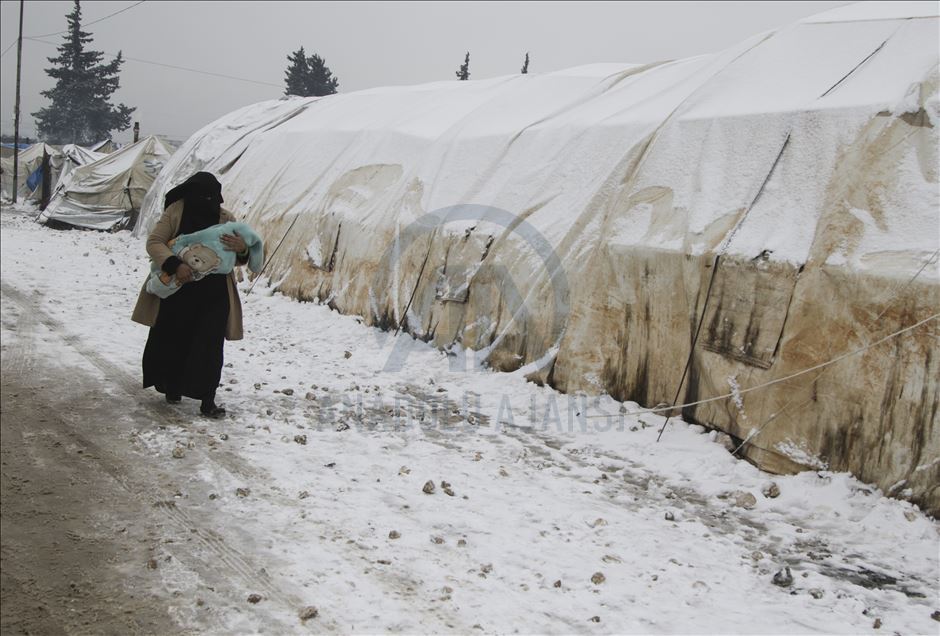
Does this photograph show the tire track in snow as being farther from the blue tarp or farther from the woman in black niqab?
the blue tarp

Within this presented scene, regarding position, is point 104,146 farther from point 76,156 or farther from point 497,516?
point 497,516

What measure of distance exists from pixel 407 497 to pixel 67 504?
1.68 m

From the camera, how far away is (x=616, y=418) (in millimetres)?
5379

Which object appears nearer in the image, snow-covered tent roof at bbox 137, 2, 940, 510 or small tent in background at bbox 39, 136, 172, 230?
snow-covered tent roof at bbox 137, 2, 940, 510

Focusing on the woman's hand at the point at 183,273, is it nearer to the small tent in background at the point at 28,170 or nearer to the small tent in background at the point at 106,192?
the small tent in background at the point at 106,192

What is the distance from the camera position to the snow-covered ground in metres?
2.83

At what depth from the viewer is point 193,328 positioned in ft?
15.7

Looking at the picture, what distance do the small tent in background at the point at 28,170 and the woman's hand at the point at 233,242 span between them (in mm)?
24759

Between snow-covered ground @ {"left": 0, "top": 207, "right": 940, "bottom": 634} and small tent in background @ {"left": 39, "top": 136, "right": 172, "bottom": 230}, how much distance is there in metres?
13.4

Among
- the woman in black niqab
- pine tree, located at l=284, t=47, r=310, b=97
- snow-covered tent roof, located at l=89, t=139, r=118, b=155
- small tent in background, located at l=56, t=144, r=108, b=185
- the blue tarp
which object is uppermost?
pine tree, located at l=284, t=47, r=310, b=97

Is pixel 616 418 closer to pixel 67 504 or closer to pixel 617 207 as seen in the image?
pixel 617 207

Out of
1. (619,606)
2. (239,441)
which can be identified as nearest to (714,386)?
(619,606)

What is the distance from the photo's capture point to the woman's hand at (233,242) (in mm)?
4691

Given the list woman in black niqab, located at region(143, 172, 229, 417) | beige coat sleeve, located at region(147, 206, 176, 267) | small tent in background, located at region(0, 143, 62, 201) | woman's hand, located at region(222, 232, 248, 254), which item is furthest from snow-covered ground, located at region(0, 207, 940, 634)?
small tent in background, located at region(0, 143, 62, 201)
